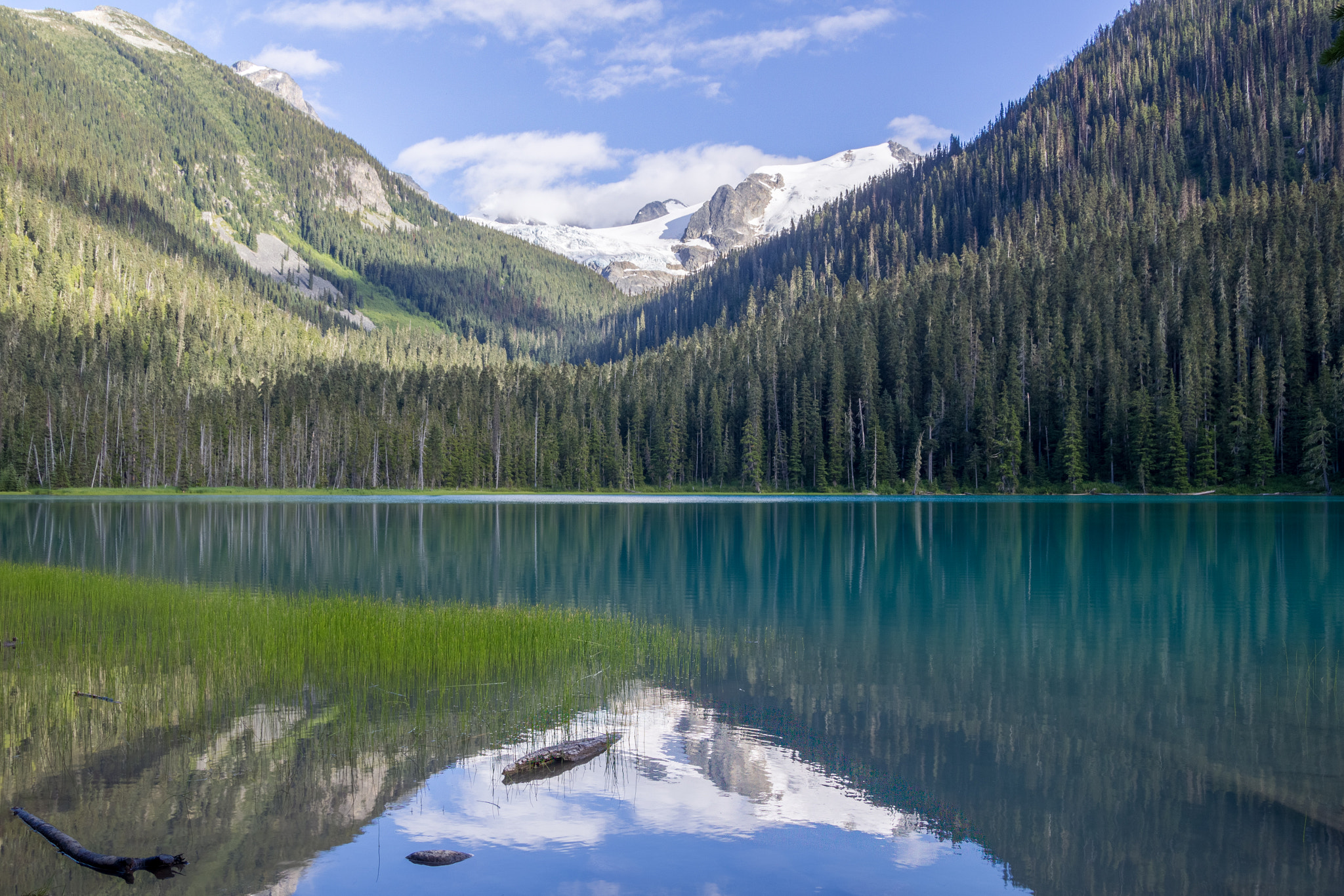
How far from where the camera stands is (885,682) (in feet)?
49.4

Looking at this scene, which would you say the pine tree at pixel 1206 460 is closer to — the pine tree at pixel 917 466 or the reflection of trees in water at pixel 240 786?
the pine tree at pixel 917 466

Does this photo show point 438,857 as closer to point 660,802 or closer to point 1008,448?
point 660,802

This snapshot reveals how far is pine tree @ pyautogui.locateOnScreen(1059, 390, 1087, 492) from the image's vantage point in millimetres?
94250

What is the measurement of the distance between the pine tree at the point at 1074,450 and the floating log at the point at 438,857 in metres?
97.6

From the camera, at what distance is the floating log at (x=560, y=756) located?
10.4 metres

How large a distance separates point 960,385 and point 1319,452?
3787 centimetres

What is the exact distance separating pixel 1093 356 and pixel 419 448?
299 feet

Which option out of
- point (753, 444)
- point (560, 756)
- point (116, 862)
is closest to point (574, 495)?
point (753, 444)

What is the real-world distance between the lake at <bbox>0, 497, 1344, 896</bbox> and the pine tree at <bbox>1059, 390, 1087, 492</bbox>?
7339cm

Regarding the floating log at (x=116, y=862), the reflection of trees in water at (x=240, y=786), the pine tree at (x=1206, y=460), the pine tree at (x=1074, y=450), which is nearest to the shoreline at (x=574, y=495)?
the pine tree at (x=1206, y=460)

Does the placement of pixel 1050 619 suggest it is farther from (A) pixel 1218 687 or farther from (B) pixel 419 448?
(B) pixel 419 448

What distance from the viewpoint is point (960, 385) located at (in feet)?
355

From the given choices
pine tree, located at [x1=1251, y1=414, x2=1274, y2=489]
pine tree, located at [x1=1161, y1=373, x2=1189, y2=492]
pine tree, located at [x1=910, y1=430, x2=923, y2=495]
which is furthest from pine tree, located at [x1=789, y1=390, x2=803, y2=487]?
pine tree, located at [x1=1251, y1=414, x2=1274, y2=489]

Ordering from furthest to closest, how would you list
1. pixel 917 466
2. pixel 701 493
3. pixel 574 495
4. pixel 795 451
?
pixel 701 493 < pixel 795 451 < pixel 574 495 < pixel 917 466
